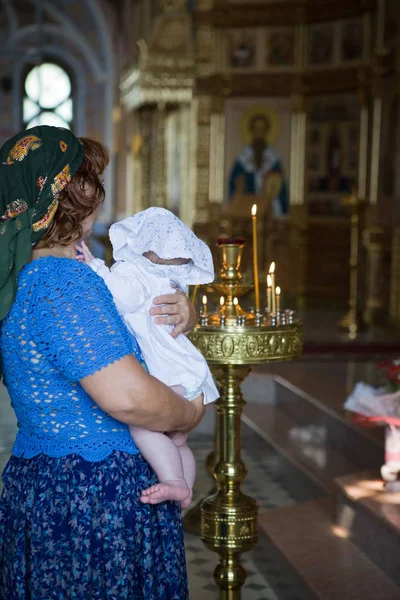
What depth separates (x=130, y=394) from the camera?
1970 millimetres

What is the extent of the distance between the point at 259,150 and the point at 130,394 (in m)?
12.8

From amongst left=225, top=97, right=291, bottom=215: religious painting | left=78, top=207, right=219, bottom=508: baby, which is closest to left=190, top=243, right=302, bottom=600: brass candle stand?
left=78, top=207, right=219, bottom=508: baby

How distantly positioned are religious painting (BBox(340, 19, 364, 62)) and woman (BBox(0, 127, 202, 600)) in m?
11.9

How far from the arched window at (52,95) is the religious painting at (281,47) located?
949 centimetres

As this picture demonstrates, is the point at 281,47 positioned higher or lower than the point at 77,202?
higher

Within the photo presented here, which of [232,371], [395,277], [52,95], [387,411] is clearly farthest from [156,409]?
[52,95]

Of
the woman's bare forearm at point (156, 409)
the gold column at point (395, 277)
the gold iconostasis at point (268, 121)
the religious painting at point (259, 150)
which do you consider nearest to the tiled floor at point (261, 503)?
the woman's bare forearm at point (156, 409)

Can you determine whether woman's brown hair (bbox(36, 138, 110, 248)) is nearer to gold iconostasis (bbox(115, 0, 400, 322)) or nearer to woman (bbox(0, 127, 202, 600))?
woman (bbox(0, 127, 202, 600))

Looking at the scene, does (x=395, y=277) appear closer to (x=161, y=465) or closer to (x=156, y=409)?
(x=161, y=465)

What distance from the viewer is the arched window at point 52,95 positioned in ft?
75.4

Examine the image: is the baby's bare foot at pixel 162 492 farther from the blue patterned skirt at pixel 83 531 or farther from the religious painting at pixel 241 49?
the religious painting at pixel 241 49

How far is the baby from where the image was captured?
2.17m

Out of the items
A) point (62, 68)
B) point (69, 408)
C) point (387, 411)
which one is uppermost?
point (62, 68)

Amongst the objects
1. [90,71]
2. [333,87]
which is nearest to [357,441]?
[333,87]
